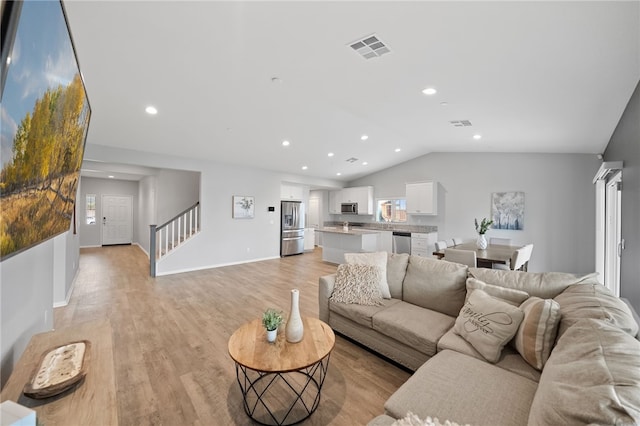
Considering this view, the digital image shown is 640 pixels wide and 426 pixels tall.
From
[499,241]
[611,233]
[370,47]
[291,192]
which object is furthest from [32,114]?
[291,192]

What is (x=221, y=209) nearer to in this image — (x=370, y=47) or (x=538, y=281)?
(x=370, y=47)

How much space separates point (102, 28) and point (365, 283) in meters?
3.38

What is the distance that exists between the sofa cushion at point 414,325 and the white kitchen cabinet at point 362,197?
6.39 metres

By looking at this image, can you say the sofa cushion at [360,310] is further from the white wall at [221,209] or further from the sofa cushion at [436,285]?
the white wall at [221,209]

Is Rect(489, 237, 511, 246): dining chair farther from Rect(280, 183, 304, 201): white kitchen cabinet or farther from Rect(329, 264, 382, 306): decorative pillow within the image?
Rect(280, 183, 304, 201): white kitchen cabinet

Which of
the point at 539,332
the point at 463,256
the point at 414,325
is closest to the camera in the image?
the point at 539,332

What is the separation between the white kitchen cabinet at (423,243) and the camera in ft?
23.2

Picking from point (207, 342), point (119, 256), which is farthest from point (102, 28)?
point (119, 256)

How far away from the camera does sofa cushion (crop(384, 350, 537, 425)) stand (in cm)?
130

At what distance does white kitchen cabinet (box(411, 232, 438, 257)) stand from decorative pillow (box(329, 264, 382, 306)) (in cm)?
468

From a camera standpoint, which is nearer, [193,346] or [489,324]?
[489,324]

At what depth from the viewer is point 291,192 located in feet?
29.7

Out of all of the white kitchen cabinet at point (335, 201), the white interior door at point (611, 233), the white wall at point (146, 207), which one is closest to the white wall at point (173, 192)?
the white wall at point (146, 207)

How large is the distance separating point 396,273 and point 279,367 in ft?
5.80
